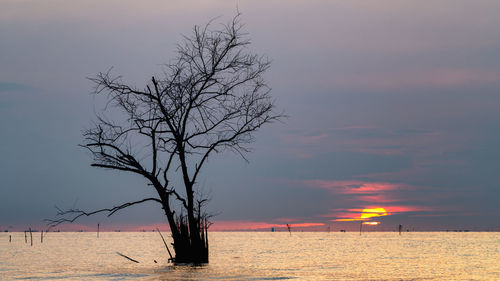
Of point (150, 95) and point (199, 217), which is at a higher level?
point (150, 95)

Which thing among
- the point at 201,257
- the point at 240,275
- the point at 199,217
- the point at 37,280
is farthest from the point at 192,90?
the point at 37,280

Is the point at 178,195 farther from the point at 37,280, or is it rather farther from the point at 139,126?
the point at 37,280

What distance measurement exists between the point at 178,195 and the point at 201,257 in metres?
→ 3.21

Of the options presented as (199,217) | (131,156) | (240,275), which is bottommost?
(240,275)

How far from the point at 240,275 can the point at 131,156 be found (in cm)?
941

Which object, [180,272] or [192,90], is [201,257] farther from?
[192,90]

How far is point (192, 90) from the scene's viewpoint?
97.2ft

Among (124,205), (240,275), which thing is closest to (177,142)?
(124,205)

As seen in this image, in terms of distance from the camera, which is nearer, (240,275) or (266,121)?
(266,121)

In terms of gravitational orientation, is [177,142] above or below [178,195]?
above

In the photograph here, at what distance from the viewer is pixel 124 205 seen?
29547 millimetres

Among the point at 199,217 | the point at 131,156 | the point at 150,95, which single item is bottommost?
the point at 199,217

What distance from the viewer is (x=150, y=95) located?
97.5 ft

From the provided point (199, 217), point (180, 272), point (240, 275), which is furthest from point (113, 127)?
point (240, 275)
